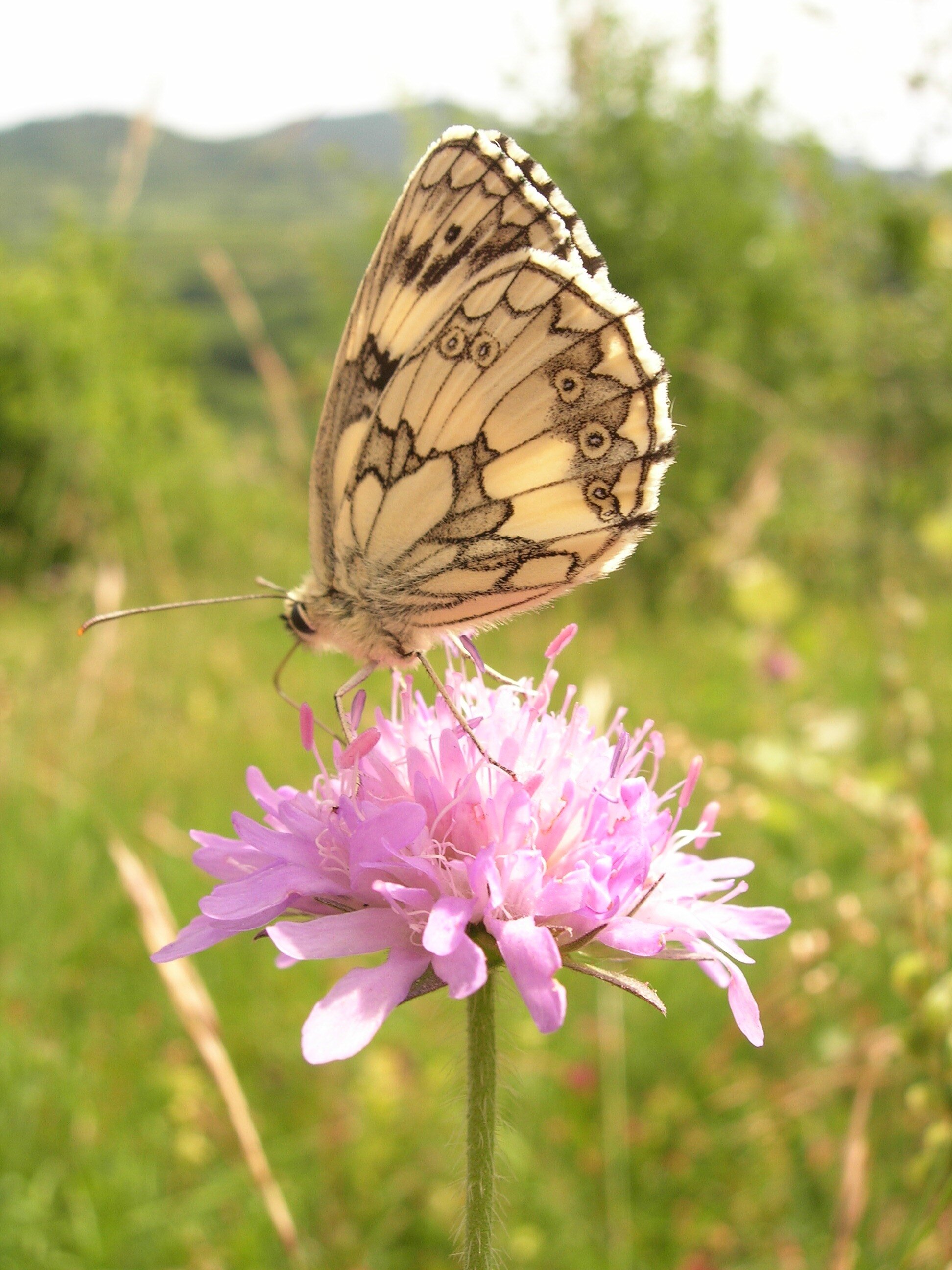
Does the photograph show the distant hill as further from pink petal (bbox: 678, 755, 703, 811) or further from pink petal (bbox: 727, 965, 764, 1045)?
pink petal (bbox: 727, 965, 764, 1045)

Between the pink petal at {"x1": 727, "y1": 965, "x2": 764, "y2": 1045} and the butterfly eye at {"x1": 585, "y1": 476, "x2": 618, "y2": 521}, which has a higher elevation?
the butterfly eye at {"x1": 585, "y1": 476, "x2": 618, "y2": 521}

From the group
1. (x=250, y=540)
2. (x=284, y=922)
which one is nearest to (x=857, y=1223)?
(x=284, y=922)

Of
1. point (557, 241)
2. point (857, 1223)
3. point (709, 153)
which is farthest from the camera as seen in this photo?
point (709, 153)

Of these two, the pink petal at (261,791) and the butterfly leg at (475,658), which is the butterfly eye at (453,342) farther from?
the pink petal at (261,791)

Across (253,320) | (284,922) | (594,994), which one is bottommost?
(594,994)

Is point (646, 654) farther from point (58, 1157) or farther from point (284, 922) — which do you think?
point (284, 922)

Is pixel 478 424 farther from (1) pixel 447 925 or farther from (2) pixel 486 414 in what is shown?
(1) pixel 447 925

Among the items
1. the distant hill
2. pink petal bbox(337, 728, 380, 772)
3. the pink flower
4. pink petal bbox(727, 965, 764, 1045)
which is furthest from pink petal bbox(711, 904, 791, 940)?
the distant hill
